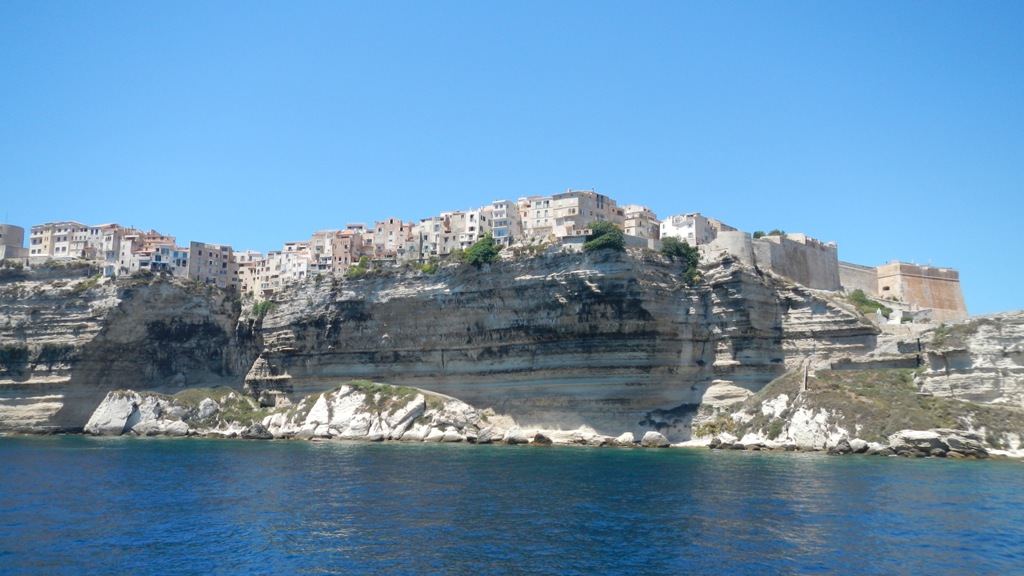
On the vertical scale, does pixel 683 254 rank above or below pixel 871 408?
above

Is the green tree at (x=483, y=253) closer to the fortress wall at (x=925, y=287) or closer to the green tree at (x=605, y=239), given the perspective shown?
the green tree at (x=605, y=239)

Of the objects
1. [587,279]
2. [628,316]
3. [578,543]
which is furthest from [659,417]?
[578,543]

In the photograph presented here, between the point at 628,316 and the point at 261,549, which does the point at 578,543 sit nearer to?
the point at 261,549

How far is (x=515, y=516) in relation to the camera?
28250mm

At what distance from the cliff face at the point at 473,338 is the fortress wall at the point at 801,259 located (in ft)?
15.3

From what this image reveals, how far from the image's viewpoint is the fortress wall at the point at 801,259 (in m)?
67.0

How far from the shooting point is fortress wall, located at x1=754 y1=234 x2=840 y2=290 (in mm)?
67000

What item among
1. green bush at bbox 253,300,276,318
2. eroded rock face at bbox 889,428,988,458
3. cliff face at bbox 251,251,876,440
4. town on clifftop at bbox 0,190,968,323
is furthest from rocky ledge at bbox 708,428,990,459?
green bush at bbox 253,300,276,318

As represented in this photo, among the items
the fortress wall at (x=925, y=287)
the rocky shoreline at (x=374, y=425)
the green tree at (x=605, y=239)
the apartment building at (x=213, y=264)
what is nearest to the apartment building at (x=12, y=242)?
A: the apartment building at (x=213, y=264)

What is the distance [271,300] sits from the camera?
7838cm

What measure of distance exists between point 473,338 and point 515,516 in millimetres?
38641

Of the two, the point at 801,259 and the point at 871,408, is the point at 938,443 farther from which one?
the point at 801,259

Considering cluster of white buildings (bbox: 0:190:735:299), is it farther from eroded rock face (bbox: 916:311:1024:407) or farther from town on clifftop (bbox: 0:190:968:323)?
eroded rock face (bbox: 916:311:1024:407)

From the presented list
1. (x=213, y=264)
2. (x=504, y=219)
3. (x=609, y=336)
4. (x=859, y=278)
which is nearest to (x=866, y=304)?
(x=859, y=278)
